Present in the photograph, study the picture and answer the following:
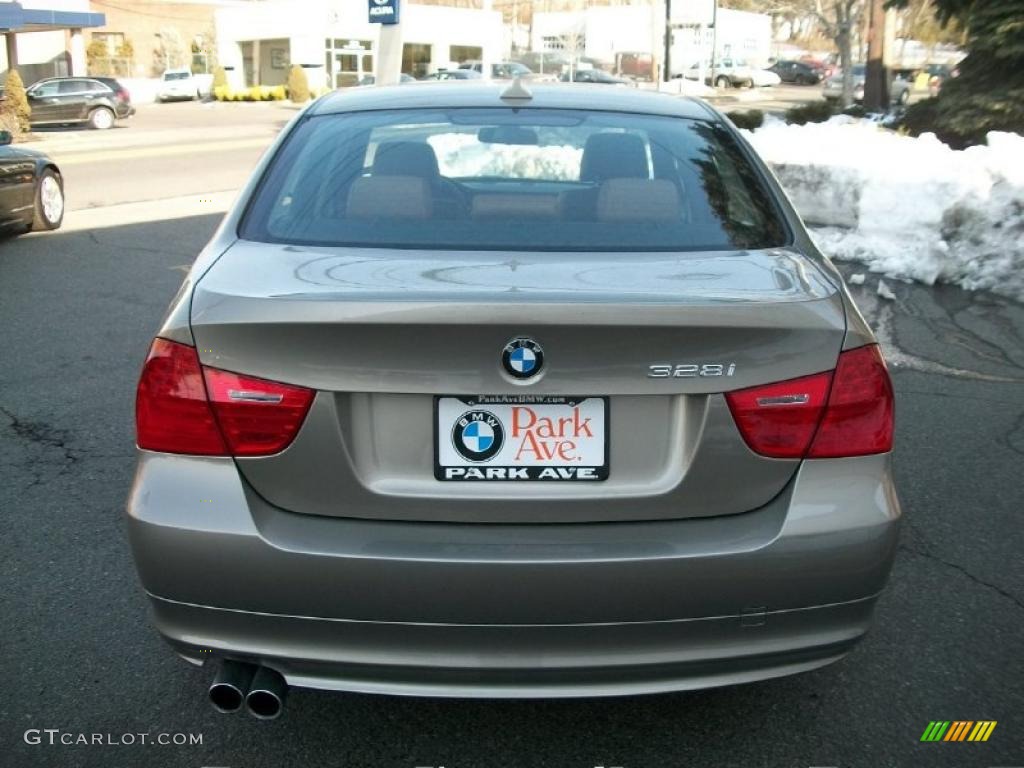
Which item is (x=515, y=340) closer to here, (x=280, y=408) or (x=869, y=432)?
(x=280, y=408)

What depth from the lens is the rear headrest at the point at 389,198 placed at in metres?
3.05

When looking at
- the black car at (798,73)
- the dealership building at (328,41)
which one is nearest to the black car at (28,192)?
the dealership building at (328,41)

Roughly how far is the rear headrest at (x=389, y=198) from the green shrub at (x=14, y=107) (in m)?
26.3

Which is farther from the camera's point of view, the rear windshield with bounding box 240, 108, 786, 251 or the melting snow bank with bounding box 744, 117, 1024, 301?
the melting snow bank with bounding box 744, 117, 1024, 301

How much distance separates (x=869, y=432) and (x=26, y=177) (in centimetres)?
1047

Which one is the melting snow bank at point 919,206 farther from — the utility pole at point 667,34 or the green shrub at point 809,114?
the utility pole at point 667,34

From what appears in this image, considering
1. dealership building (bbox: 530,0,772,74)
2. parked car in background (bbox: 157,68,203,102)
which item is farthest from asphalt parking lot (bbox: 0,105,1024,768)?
dealership building (bbox: 530,0,772,74)

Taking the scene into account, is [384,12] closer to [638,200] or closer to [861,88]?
[638,200]

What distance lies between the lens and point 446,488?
2414 millimetres

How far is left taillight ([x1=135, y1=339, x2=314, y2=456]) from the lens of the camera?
2381mm

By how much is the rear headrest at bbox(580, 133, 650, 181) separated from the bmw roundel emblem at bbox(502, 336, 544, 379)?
45.5 inches

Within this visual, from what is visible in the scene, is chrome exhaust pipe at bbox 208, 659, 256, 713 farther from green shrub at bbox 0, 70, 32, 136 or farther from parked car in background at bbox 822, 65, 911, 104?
parked car in background at bbox 822, 65, 911, 104

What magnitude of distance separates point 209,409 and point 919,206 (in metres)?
8.75

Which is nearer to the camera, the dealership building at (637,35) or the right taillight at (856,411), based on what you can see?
the right taillight at (856,411)
